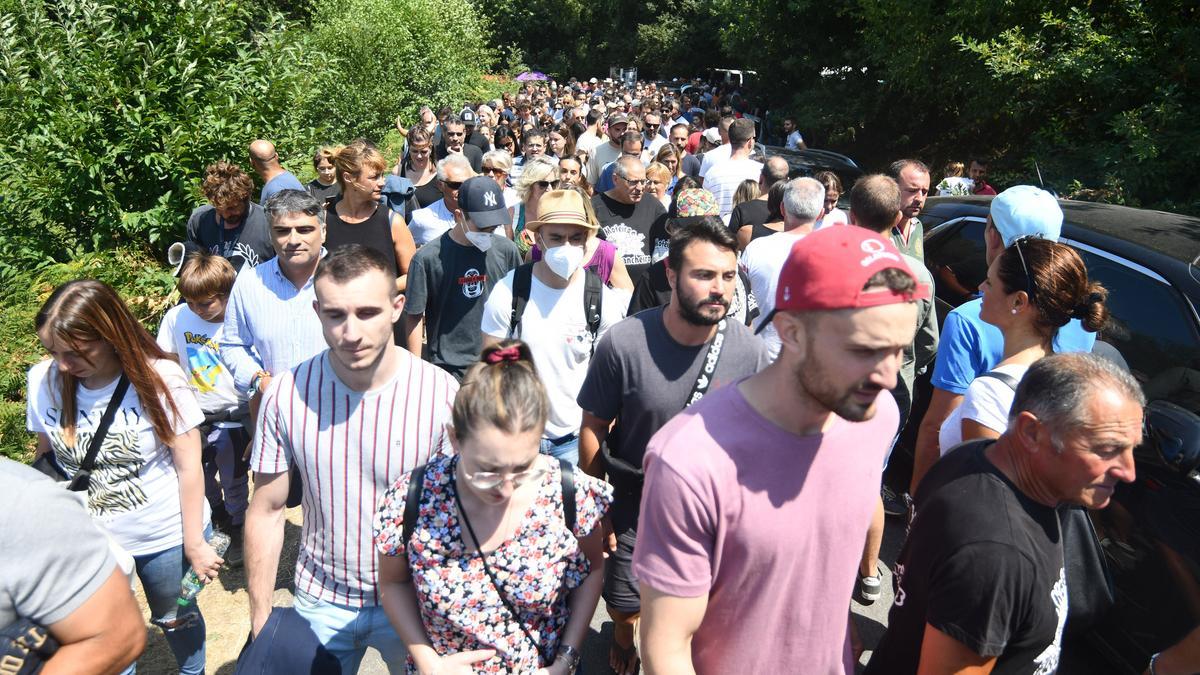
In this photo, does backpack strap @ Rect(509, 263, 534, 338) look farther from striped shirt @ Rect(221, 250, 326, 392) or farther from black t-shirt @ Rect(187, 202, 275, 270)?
black t-shirt @ Rect(187, 202, 275, 270)

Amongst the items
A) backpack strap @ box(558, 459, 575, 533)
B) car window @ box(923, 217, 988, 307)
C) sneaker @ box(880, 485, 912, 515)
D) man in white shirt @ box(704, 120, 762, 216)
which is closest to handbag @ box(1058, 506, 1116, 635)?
backpack strap @ box(558, 459, 575, 533)

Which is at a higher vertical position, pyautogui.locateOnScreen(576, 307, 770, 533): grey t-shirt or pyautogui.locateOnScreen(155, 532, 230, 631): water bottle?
pyautogui.locateOnScreen(576, 307, 770, 533): grey t-shirt

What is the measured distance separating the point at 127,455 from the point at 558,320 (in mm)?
1736

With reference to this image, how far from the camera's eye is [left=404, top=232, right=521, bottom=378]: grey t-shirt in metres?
4.24

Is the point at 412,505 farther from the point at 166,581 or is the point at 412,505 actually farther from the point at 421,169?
the point at 421,169

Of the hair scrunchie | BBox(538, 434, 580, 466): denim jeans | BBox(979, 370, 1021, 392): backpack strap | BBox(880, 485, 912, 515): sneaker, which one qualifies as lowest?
BBox(880, 485, 912, 515): sneaker

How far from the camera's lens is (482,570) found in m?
2.11

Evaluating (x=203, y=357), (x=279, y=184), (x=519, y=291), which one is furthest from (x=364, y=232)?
(x=519, y=291)

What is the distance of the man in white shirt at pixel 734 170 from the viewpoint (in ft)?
25.2

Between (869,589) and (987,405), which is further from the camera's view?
(869,589)

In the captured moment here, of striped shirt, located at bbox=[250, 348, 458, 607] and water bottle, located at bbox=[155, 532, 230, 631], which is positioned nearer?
striped shirt, located at bbox=[250, 348, 458, 607]

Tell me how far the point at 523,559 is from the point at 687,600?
1.82 ft

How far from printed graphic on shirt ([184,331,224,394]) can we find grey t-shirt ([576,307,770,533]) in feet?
6.87

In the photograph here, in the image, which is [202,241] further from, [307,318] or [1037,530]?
[1037,530]
